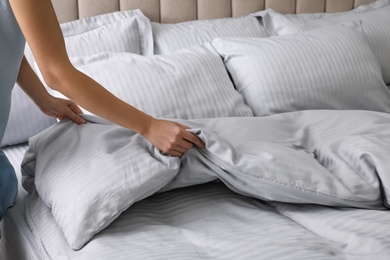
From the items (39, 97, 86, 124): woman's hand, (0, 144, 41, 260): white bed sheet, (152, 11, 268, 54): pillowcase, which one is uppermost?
(39, 97, 86, 124): woman's hand

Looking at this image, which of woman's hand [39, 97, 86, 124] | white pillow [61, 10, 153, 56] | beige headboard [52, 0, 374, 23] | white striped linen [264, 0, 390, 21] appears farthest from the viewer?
white striped linen [264, 0, 390, 21]

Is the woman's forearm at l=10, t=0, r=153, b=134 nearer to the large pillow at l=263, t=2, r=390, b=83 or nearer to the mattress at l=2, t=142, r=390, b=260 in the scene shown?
the mattress at l=2, t=142, r=390, b=260

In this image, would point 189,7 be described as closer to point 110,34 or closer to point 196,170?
point 110,34

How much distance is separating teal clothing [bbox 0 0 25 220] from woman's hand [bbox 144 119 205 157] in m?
0.35

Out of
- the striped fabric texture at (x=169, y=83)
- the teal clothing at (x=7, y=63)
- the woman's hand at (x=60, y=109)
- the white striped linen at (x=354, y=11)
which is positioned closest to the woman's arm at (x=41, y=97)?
the woman's hand at (x=60, y=109)

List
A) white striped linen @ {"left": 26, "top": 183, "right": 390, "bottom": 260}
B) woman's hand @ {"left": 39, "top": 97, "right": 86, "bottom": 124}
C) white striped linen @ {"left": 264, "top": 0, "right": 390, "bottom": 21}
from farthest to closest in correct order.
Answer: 1. white striped linen @ {"left": 264, "top": 0, "right": 390, "bottom": 21}
2. woman's hand @ {"left": 39, "top": 97, "right": 86, "bottom": 124}
3. white striped linen @ {"left": 26, "top": 183, "right": 390, "bottom": 260}

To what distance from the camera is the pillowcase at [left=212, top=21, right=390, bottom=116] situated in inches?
80.2

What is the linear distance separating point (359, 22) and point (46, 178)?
144cm

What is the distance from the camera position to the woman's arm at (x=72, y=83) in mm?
1312

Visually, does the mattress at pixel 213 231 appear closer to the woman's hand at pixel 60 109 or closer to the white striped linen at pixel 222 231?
the white striped linen at pixel 222 231

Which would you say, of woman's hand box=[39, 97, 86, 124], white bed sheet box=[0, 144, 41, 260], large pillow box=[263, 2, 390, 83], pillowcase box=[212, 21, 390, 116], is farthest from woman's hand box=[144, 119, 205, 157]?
large pillow box=[263, 2, 390, 83]

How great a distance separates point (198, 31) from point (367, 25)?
2.26 feet

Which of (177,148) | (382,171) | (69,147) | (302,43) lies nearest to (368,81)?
(302,43)

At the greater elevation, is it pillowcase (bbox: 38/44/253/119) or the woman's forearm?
the woman's forearm
